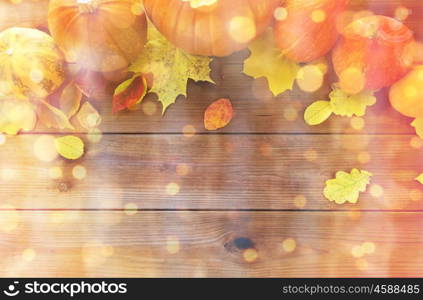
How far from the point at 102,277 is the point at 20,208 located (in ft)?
0.77

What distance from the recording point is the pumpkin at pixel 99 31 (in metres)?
0.96

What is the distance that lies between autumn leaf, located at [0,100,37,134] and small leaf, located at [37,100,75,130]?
2 centimetres

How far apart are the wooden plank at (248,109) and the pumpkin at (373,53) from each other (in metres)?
0.05

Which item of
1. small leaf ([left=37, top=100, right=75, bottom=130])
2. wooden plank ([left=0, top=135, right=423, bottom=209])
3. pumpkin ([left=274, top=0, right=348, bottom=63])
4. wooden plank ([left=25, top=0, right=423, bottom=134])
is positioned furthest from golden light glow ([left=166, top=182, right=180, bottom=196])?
pumpkin ([left=274, top=0, right=348, bottom=63])

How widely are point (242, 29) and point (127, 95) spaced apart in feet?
0.95

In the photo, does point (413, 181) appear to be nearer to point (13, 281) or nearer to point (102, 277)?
point (102, 277)

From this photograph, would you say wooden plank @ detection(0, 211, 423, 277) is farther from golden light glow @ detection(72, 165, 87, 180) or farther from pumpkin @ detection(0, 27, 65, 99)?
pumpkin @ detection(0, 27, 65, 99)

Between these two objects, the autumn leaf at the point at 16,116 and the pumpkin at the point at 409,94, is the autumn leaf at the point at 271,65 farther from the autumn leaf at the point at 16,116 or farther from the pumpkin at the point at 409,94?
the autumn leaf at the point at 16,116

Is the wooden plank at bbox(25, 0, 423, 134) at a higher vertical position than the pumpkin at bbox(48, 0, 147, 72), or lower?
lower

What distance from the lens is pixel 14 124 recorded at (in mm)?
1068

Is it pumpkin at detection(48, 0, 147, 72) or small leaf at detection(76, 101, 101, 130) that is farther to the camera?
small leaf at detection(76, 101, 101, 130)

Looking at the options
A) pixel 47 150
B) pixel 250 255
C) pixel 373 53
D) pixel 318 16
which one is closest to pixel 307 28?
pixel 318 16

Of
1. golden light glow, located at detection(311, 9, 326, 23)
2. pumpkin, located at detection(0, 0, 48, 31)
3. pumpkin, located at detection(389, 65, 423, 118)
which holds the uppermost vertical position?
pumpkin, located at detection(0, 0, 48, 31)

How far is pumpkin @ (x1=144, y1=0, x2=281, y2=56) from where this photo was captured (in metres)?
0.94
